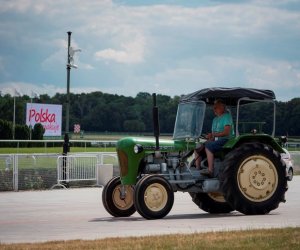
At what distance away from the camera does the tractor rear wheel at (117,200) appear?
17.5 metres

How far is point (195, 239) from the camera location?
39.6ft

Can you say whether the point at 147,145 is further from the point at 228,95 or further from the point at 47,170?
the point at 47,170

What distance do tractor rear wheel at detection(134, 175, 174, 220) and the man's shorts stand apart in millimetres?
1149

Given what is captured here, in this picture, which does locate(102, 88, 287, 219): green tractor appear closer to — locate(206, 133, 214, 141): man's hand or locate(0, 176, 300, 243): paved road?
locate(206, 133, 214, 141): man's hand

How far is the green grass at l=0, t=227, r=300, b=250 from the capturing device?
11.4 m

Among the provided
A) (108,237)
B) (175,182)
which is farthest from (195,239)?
(175,182)

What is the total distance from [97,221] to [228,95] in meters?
3.74

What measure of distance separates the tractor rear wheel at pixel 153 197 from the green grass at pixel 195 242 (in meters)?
3.41

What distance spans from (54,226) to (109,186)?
8.41 ft

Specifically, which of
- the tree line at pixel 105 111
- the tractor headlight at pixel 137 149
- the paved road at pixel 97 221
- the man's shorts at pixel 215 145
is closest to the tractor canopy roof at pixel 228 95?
the man's shorts at pixel 215 145

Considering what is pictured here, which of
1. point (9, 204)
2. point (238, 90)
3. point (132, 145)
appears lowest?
point (9, 204)

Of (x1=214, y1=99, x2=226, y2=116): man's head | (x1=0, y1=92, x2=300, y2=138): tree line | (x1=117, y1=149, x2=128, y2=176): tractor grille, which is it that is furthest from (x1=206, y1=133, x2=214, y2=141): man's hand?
(x1=0, y1=92, x2=300, y2=138): tree line

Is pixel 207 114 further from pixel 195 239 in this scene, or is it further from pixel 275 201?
pixel 195 239

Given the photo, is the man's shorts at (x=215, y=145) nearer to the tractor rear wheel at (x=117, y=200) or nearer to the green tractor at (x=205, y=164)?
the green tractor at (x=205, y=164)
